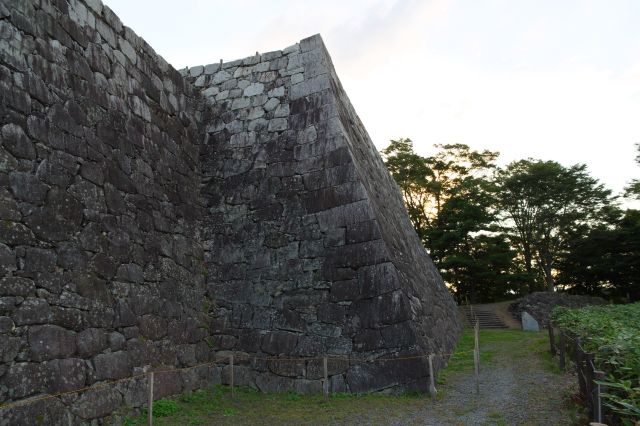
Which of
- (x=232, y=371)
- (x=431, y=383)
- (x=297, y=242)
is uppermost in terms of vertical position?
(x=297, y=242)

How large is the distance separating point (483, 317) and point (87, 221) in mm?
19948

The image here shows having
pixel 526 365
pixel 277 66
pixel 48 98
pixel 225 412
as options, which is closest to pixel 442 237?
pixel 526 365

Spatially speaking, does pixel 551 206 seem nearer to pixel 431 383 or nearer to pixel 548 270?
pixel 548 270

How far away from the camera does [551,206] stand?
26.7 metres

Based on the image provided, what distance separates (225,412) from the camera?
5801 mm

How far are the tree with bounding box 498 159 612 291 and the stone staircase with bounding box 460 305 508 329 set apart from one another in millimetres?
6251

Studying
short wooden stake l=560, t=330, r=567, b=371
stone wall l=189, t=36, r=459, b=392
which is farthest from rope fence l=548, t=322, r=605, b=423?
stone wall l=189, t=36, r=459, b=392

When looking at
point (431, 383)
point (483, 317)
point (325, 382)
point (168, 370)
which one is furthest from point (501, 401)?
point (483, 317)

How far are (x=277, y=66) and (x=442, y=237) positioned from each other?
19280 mm

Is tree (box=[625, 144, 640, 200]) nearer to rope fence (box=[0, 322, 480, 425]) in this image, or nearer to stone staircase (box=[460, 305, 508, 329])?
stone staircase (box=[460, 305, 508, 329])

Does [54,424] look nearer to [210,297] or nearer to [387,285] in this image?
[210,297]

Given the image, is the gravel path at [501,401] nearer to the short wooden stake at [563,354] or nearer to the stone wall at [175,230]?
the short wooden stake at [563,354]

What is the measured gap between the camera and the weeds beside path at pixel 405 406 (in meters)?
5.19

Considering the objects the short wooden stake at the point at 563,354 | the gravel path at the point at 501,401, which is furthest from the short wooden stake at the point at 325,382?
the short wooden stake at the point at 563,354
